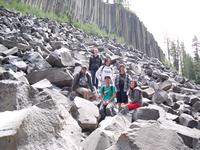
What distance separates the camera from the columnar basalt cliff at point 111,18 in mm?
26987

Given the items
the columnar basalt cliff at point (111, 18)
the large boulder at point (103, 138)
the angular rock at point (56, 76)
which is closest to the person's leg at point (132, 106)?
the large boulder at point (103, 138)

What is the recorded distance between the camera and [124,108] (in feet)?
23.2

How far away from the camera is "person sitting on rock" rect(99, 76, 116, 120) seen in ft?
23.2

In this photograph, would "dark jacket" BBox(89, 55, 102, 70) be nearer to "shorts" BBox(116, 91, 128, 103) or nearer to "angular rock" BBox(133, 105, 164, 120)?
"shorts" BBox(116, 91, 128, 103)

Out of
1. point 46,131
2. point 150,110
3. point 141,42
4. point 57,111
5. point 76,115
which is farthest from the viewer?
point 141,42

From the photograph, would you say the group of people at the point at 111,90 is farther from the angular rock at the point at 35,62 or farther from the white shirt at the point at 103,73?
the angular rock at the point at 35,62

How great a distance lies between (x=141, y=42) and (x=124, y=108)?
105 ft

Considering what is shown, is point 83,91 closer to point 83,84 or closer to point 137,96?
point 83,84

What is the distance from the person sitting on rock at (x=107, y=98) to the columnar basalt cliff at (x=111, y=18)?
57.3ft

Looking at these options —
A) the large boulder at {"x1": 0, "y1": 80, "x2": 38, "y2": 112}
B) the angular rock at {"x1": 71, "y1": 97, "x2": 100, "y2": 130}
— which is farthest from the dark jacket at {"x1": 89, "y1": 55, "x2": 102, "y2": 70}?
the large boulder at {"x1": 0, "y1": 80, "x2": 38, "y2": 112}

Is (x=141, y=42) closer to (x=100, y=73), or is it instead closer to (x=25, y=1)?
(x=25, y=1)

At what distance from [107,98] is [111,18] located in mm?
28731

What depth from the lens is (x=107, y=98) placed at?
7.32 metres

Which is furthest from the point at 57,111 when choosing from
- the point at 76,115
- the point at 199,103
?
the point at 199,103
